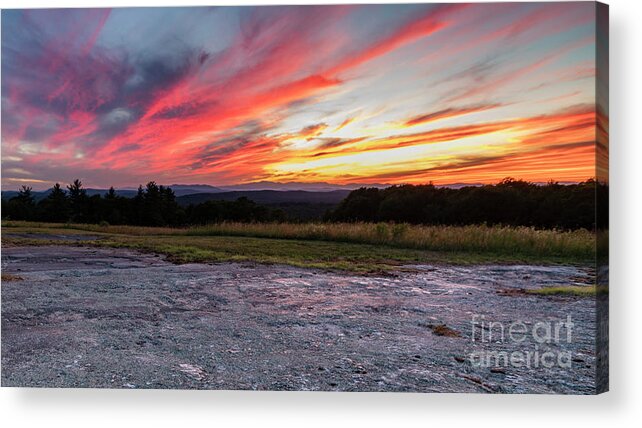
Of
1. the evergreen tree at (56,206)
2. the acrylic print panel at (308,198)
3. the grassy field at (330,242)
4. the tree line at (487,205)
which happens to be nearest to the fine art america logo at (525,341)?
the acrylic print panel at (308,198)

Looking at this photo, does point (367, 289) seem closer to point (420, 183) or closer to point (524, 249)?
point (420, 183)

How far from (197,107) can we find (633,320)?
5520mm

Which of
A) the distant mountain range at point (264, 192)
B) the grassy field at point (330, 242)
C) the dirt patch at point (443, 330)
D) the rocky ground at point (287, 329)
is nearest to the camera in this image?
the rocky ground at point (287, 329)

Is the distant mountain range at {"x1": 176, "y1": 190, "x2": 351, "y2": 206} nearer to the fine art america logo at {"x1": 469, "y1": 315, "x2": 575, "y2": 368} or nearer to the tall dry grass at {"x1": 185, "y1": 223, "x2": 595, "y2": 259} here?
the tall dry grass at {"x1": 185, "y1": 223, "x2": 595, "y2": 259}

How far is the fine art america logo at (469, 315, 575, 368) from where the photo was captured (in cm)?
601

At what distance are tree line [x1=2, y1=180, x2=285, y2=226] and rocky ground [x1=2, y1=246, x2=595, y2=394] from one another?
68 centimetres

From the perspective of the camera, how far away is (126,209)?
693cm

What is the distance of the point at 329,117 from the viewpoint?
6480 mm

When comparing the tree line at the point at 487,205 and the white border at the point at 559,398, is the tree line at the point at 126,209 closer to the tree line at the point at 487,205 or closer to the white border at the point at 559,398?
the tree line at the point at 487,205

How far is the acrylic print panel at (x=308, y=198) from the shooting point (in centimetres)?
599

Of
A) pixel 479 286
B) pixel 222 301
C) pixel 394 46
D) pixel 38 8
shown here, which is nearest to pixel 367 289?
pixel 479 286

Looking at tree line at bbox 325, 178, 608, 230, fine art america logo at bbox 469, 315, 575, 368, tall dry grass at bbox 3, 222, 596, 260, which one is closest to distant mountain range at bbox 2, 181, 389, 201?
tree line at bbox 325, 178, 608, 230

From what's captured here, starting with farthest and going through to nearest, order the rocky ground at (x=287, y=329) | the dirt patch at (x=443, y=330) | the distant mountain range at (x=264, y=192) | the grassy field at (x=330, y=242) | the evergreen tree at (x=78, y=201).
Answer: the evergreen tree at (x=78, y=201) → the distant mountain range at (x=264, y=192) → the grassy field at (x=330, y=242) → the dirt patch at (x=443, y=330) → the rocky ground at (x=287, y=329)

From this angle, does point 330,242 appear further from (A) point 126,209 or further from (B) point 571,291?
(B) point 571,291
